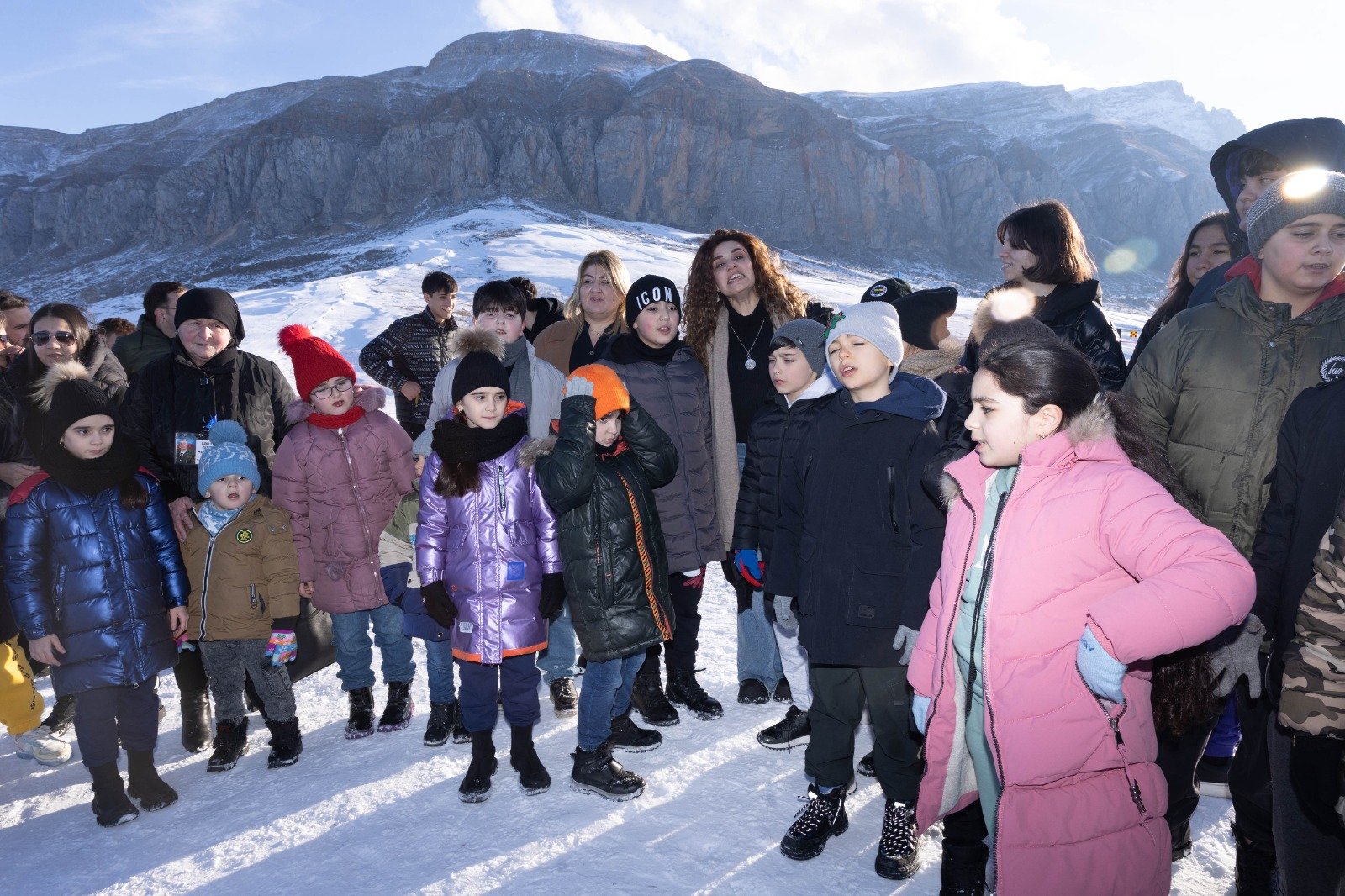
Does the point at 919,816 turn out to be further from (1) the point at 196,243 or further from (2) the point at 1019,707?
(1) the point at 196,243

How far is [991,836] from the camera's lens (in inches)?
74.9

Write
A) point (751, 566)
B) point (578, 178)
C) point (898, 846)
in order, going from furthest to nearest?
point (578, 178), point (751, 566), point (898, 846)

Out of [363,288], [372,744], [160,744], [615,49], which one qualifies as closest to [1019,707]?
[372,744]

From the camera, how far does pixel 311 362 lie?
11.5 ft

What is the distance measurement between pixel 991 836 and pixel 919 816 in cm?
23

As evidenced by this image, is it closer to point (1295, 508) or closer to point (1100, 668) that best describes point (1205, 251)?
point (1295, 508)

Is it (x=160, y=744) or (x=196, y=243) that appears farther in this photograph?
(x=196, y=243)

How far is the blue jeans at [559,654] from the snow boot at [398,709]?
687 millimetres

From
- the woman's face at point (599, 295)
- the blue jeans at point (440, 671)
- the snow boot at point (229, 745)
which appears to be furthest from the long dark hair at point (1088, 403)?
the snow boot at point (229, 745)

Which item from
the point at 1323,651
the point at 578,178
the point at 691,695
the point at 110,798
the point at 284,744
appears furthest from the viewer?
the point at 578,178

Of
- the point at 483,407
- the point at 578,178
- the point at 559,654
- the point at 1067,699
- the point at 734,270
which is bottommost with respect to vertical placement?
the point at 559,654

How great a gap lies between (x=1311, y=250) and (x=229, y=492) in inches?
171

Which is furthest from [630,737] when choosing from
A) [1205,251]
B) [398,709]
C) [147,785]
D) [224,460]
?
[1205,251]

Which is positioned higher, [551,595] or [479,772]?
[551,595]
